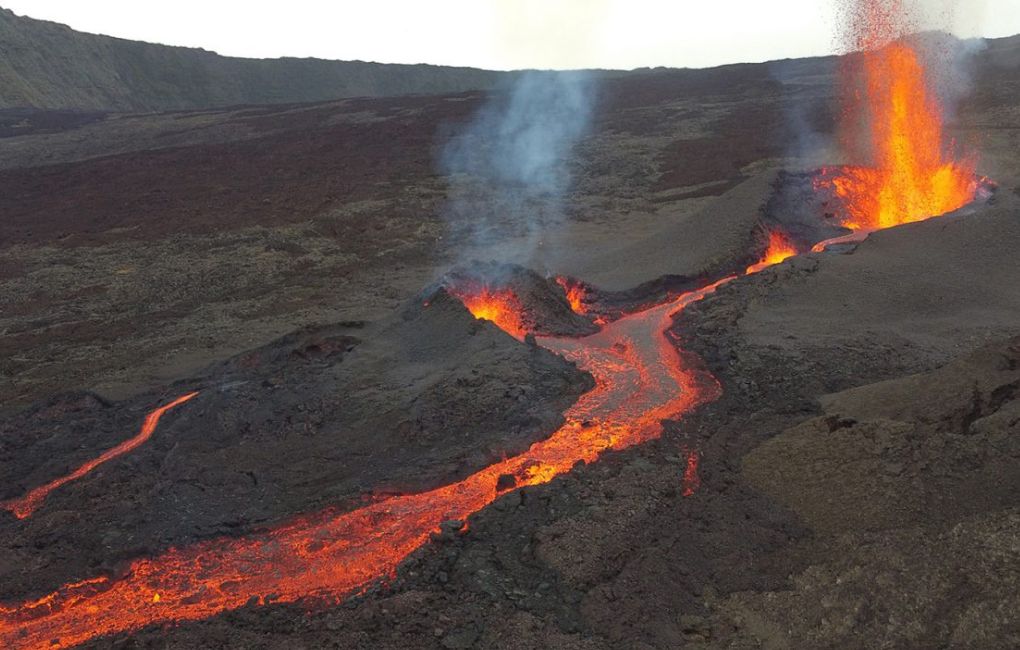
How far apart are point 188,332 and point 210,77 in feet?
223

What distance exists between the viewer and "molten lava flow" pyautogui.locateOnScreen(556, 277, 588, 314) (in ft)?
41.4

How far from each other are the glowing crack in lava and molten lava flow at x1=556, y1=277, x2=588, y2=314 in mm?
6985

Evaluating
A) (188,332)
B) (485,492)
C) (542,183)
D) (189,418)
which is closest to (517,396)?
(485,492)

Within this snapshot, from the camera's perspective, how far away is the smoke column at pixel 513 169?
18781mm

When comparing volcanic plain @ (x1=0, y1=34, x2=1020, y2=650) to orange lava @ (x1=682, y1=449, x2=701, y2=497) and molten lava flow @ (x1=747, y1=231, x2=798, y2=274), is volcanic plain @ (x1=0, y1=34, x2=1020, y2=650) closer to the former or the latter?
orange lava @ (x1=682, y1=449, x2=701, y2=497)

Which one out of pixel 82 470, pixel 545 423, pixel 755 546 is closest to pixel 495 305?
pixel 545 423

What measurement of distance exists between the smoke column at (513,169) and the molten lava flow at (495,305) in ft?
12.0

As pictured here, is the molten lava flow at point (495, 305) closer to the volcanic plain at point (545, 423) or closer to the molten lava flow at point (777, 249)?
the volcanic plain at point (545, 423)

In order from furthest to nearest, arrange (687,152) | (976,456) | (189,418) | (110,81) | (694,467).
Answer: (110,81) → (687,152) → (189,418) → (694,467) → (976,456)

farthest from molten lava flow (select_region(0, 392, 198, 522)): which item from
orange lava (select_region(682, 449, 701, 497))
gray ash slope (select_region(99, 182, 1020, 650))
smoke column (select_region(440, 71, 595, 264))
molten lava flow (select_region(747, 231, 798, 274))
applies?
molten lava flow (select_region(747, 231, 798, 274))

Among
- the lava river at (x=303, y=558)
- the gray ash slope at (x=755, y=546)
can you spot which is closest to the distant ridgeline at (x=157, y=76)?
the lava river at (x=303, y=558)

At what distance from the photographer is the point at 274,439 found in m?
8.41

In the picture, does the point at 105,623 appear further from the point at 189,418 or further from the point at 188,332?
the point at 188,332

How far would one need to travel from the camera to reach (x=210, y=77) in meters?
70.6
